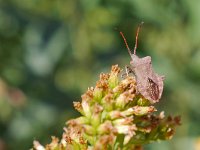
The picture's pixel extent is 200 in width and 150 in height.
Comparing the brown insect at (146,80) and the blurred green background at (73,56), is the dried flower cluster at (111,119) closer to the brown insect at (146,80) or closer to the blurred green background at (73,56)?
the brown insect at (146,80)

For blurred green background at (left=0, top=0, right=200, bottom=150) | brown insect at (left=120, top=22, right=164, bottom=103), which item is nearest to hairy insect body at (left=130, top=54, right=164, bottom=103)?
Answer: brown insect at (left=120, top=22, right=164, bottom=103)

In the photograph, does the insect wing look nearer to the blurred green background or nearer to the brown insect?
the brown insect

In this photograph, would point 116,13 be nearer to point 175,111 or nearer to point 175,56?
point 175,56

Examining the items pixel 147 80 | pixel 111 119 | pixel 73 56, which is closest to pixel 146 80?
pixel 147 80

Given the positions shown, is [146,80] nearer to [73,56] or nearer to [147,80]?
[147,80]

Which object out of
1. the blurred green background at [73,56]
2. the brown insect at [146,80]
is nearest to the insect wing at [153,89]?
the brown insect at [146,80]
